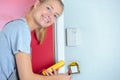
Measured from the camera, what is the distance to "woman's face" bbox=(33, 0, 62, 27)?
2.82 feet

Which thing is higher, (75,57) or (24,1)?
(24,1)

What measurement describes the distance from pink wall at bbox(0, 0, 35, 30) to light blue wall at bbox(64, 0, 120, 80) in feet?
1.33

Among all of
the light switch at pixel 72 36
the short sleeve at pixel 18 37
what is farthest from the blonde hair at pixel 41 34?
the light switch at pixel 72 36

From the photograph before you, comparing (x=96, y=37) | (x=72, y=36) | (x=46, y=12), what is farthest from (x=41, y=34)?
(x=96, y=37)

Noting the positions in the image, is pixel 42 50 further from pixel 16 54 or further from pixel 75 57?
pixel 75 57

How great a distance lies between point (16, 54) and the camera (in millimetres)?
751

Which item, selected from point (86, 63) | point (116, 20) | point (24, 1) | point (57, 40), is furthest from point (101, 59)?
point (24, 1)

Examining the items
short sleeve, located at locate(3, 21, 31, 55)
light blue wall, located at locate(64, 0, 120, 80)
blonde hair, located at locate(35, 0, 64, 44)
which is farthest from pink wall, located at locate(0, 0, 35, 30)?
light blue wall, located at locate(64, 0, 120, 80)

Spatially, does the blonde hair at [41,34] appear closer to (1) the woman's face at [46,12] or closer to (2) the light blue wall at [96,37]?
(1) the woman's face at [46,12]

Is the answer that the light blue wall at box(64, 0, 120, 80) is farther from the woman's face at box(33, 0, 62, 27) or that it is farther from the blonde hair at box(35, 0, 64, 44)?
the woman's face at box(33, 0, 62, 27)

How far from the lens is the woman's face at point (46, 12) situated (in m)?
0.86

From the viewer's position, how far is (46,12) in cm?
86

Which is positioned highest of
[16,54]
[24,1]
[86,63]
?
[24,1]

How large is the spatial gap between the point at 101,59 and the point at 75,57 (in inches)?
7.6
